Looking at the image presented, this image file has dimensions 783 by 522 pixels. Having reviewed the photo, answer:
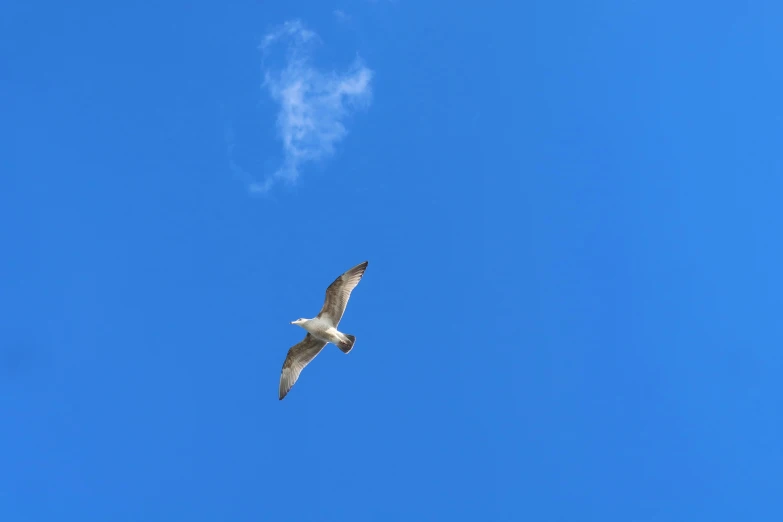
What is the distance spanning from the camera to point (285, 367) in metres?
24.4

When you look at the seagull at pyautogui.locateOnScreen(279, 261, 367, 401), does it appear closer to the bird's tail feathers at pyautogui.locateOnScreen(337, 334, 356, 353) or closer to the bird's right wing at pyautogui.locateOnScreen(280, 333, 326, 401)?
the bird's tail feathers at pyautogui.locateOnScreen(337, 334, 356, 353)

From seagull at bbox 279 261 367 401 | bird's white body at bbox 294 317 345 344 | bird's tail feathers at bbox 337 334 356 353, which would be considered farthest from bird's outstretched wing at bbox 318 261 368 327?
bird's tail feathers at bbox 337 334 356 353

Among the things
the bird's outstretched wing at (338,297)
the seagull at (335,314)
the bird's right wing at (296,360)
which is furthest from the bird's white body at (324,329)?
the bird's right wing at (296,360)

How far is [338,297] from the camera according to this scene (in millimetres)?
22641

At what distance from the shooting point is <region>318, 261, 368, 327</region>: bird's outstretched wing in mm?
22625

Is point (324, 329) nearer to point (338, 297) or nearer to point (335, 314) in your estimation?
point (335, 314)

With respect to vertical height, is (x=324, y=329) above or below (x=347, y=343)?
above

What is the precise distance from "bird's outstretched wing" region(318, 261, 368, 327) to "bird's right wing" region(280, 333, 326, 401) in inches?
60.5

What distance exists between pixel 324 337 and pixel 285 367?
267 centimetres

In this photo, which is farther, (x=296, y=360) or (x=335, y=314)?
(x=296, y=360)

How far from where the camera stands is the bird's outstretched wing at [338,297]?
74.2 feet

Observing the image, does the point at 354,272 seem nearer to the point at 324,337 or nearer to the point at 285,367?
the point at 324,337

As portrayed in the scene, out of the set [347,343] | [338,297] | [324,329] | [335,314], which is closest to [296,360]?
[324,329]

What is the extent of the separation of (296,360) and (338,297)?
355cm
